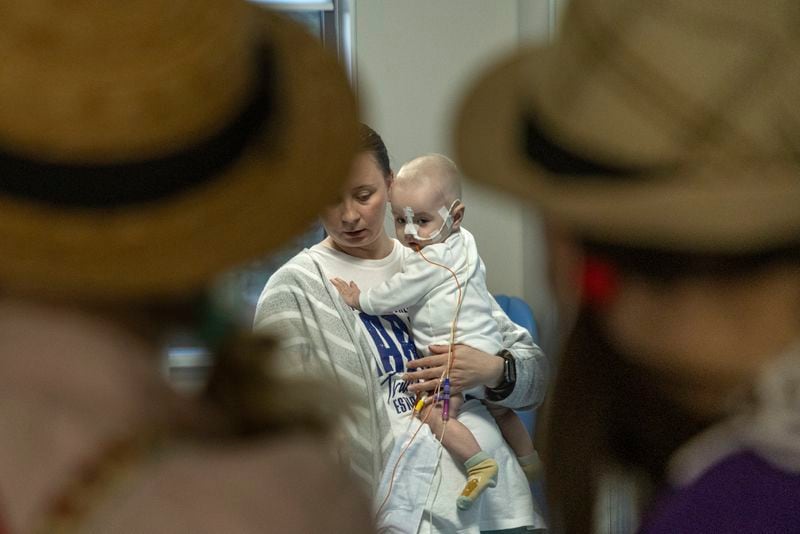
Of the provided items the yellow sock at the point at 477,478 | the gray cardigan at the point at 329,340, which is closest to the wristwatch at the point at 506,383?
the yellow sock at the point at 477,478

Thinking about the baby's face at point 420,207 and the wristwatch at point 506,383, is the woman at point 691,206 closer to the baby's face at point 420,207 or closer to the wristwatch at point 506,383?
the wristwatch at point 506,383

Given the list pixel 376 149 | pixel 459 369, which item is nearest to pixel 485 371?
pixel 459 369

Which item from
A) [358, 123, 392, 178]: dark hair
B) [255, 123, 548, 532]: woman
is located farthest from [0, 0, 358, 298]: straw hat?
[358, 123, 392, 178]: dark hair

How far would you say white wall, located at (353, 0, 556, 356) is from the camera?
3.65 m

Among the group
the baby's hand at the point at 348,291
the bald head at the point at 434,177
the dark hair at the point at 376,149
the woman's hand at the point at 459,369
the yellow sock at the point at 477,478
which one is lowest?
the yellow sock at the point at 477,478

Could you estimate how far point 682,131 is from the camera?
2.35 feet

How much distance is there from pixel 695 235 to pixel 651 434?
0.93 ft

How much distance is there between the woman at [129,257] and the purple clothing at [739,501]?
27 cm

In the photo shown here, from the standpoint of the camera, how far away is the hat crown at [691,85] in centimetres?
71

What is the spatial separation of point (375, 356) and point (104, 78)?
1.53 m

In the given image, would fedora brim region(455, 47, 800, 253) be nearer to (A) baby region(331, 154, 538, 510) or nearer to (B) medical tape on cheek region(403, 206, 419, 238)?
(A) baby region(331, 154, 538, 510)

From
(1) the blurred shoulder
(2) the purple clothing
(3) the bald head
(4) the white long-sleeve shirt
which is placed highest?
(1) the blurred shoulder

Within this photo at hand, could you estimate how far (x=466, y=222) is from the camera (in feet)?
12.1

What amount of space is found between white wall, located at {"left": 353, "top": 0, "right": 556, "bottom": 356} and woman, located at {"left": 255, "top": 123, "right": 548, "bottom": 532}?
1.32 metres
